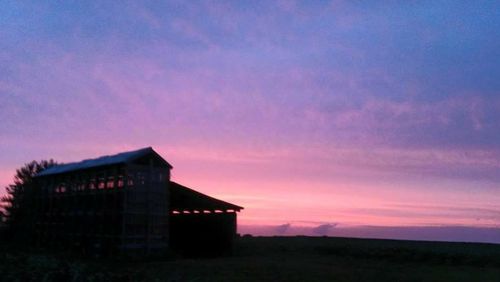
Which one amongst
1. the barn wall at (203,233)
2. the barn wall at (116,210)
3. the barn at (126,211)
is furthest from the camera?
the barn wall at (203,233)

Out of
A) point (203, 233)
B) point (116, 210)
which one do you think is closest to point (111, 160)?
point (116, 210)

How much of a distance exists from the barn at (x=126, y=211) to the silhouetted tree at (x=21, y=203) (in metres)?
1.94

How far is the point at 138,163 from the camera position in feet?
106

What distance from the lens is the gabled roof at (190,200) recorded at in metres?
37.5

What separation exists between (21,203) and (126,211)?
22534mm

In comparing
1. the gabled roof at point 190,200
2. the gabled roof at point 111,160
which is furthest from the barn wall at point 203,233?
the gabled roof at point 111,160

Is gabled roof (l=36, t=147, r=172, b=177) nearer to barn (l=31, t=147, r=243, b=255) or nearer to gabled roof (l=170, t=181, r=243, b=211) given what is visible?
barn (l=31, t=147, r=243, b=255)

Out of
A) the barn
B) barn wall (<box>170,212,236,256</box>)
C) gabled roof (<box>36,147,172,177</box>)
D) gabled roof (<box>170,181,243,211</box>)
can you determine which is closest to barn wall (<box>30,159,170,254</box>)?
the barn

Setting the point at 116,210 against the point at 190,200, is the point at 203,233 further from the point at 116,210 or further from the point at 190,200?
the point at 116,210

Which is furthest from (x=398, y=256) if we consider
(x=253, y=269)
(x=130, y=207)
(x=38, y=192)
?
(x=38, y=192)

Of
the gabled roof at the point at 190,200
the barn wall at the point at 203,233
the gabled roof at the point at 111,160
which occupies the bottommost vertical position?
the barn wall at the point at 203,233

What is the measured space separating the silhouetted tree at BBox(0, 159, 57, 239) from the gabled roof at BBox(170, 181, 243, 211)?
13.4 meters

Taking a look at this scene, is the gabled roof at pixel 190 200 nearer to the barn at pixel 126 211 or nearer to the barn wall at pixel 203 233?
the barn at pixel 126 211

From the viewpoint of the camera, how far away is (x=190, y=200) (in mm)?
37906
